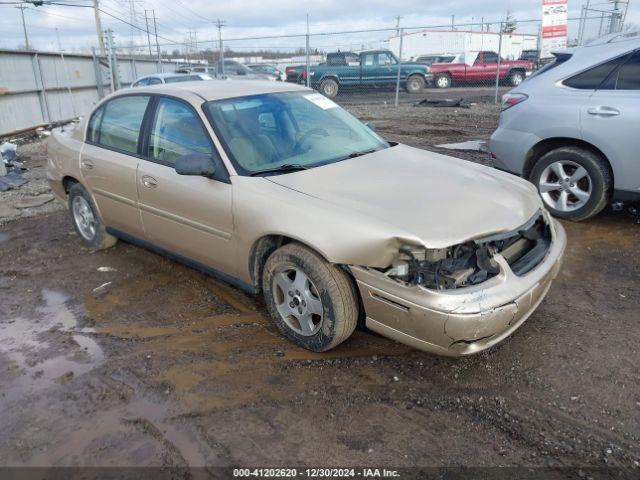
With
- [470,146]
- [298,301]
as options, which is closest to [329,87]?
[470,146]

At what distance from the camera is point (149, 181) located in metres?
3.93

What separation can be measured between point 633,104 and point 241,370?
4334 millimetres

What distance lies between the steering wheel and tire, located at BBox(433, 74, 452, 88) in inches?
876

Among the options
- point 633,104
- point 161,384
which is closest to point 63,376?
point 161,384

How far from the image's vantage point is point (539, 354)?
3162 millimetres

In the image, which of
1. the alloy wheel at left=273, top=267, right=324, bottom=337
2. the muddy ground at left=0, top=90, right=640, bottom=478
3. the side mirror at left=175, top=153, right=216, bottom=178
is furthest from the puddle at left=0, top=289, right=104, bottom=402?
the side mirror at left=175, top=153, right=216, bottom=178

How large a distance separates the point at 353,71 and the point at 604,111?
16899mm

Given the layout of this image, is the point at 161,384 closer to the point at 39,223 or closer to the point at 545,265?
the point at 545,265

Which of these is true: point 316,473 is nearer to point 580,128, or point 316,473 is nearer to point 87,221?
point 87,221

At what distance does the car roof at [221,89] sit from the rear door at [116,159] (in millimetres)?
208

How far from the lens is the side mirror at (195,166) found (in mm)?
3354

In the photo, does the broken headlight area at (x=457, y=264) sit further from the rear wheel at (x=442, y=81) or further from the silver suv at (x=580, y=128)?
the rear wheel at (x=442, y=81)

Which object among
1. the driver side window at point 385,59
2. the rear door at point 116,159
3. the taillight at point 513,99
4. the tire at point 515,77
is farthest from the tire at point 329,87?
the rear door at point 116,159

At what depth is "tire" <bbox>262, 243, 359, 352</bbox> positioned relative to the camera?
2928 millimetres
